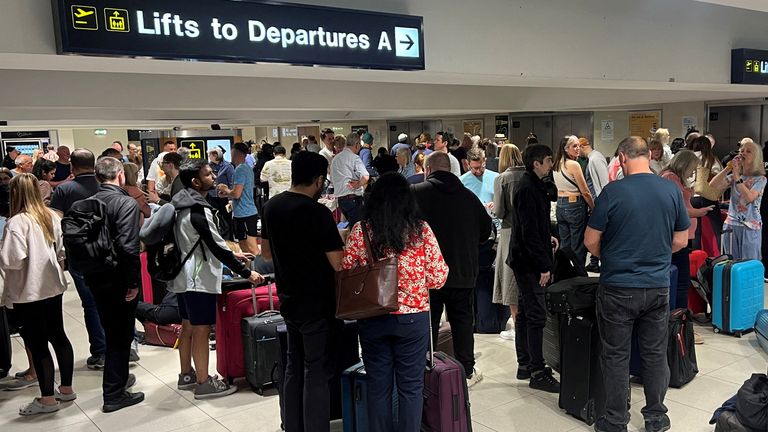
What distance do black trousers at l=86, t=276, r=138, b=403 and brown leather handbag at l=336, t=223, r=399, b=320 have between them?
183 centimetres

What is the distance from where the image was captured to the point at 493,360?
4832mm

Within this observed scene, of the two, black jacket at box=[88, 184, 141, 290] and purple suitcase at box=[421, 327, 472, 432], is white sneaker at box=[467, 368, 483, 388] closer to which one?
purple suitcase at box=[421, 327, 472, 432]

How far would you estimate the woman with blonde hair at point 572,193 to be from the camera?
6.62 m

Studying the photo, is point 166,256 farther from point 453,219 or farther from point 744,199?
point 744,199

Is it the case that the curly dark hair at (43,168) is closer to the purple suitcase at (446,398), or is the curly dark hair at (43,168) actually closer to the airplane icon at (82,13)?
the airplane icon at (82,13)

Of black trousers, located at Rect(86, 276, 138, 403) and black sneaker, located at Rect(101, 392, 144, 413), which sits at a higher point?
black trousers, located at Rect(86, 276, 138, 403)

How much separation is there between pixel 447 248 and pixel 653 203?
118 centimetres

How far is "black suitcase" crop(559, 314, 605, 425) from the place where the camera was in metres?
3.67

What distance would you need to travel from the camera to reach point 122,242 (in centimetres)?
402

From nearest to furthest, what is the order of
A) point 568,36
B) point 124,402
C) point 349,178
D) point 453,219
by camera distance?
point 453,219 → point 124,402 → point 568,36 → point 349,178

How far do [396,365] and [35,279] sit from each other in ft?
8.18

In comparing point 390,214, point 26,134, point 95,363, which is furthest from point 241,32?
point 26,134

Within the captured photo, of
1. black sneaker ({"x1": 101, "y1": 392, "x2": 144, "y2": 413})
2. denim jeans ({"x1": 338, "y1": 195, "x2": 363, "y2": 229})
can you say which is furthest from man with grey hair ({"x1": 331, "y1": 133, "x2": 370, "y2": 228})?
black sneaker ({"x1": 101, "y1": 392, "x2": 144, "y2": 413})

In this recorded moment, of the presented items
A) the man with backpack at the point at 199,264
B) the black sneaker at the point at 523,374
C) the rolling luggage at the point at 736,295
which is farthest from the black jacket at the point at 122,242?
the rolling luggage at the point at 736,295
